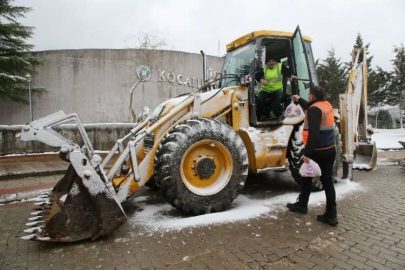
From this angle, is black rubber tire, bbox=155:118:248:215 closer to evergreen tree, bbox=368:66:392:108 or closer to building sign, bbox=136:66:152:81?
building sign, bbox=136:66:152:81

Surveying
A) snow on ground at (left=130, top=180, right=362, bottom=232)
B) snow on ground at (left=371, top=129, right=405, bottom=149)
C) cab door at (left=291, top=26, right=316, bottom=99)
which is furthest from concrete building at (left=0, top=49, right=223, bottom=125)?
snow on ground at (left=130, top=180, right=362, bottom=232)

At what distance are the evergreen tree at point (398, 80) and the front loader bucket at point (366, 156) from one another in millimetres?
Answer: 29534

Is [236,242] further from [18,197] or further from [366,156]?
[366,156]

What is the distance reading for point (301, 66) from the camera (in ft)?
16.5

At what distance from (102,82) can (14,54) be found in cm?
480

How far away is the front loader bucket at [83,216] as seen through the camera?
286 cm

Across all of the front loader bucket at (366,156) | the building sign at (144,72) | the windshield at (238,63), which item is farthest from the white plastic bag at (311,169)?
the building sign at (144,72)

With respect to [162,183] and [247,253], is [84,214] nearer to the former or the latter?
[162,183]

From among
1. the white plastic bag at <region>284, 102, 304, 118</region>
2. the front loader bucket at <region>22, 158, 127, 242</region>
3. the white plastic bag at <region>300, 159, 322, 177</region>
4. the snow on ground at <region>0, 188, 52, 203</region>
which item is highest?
the white plastic bag at <region>284, 102, 304, 118</region>

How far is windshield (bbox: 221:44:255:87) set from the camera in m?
4.89

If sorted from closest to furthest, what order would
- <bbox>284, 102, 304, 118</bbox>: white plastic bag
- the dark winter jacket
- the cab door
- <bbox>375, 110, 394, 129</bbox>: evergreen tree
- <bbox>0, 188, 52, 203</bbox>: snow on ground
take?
the dark winter jacket
<bbox>284, 102, 304, 118</bbox>: white plastic bag
the cab door
<bbox>0, 188, 52, 203</bbox>: snow on ground
<bbox>375, 110, 394, 129</bbox>: evergreen tree

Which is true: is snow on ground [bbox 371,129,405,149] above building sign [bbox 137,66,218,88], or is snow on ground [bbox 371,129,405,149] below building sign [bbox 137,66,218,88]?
below

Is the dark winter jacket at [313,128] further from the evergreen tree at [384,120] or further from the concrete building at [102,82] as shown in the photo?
the evergreen tree at [384,120]

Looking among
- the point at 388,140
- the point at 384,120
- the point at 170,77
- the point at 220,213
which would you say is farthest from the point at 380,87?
the point at 220,213
